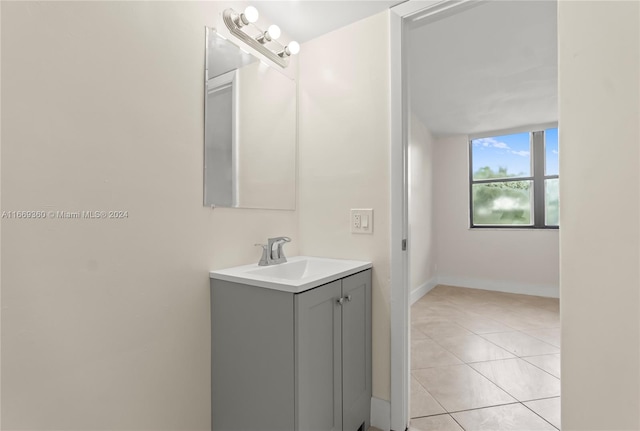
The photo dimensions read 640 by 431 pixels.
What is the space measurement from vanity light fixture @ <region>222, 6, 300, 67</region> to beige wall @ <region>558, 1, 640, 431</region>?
1.41m

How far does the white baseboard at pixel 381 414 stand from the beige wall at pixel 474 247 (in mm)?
3512

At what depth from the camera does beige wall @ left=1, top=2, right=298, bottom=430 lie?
35.3 inches

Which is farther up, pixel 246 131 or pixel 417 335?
pixel 246 131

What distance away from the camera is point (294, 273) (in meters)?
1.68

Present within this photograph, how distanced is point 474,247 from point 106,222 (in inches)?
181

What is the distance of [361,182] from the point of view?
1706 mm

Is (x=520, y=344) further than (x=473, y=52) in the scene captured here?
Yes

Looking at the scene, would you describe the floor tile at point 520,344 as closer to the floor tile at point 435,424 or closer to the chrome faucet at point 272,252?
the floor tile at point 435,424

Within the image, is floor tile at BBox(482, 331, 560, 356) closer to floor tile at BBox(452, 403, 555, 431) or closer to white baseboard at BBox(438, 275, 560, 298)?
floor tile at BBox(452, 403, 555, 431)

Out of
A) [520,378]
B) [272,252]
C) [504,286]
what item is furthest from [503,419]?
[504,286]

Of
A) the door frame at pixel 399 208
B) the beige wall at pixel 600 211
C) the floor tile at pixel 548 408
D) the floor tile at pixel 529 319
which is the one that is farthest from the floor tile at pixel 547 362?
the beige wall at pixel 600 211

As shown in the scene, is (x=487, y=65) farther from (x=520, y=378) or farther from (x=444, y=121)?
(x=520, y=378)

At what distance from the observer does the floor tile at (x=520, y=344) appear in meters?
2.46

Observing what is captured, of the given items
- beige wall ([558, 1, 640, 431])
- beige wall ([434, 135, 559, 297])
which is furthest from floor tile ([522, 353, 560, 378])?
beige wall ([558, 1, 640, 431])
